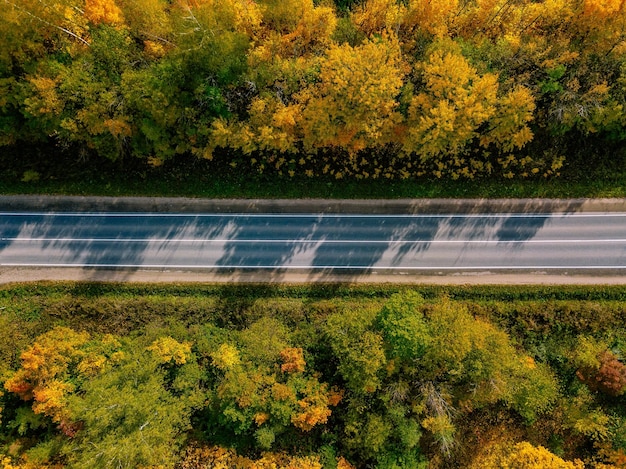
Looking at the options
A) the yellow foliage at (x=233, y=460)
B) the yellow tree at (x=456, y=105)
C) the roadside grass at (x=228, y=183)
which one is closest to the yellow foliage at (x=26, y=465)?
the yellow foliage at (x=233, y=460)

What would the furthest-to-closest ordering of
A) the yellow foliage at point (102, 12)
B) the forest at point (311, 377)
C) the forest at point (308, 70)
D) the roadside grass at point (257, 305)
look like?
the roadside grass at point (257, 305), the yellow foliage at point (102, 12), the forest at point (308, 70), the forest at point (311, 377)

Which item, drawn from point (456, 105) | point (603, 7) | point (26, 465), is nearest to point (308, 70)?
point (456, 105)

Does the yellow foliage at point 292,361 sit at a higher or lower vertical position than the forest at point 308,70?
lower

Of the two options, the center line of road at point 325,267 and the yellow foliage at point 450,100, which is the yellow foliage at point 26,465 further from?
the yellow foliage at point 450,100

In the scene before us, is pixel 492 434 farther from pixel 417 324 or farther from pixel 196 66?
pixel 196 66

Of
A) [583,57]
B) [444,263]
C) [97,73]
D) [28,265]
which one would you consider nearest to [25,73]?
[97,73]

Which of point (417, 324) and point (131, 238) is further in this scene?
point (131, 238)

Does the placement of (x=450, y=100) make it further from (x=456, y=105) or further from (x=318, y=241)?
(x=318, y=241)

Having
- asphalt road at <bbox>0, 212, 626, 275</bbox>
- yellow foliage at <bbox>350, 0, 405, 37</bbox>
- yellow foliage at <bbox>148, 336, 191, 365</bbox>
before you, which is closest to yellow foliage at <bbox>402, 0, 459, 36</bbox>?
yellow foliage at <bbox>350, 0, 405, 37</bbox>
